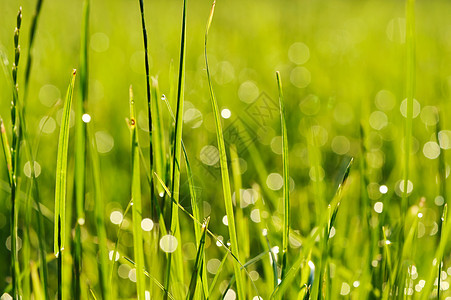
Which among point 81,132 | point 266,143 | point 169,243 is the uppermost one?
point 81,132

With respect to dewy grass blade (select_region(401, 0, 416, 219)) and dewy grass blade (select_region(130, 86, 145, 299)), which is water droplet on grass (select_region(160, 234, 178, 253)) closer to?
dewy grass blade (select_region(130, 86, 145, 299))

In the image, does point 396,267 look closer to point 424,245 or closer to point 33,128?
point 424,245

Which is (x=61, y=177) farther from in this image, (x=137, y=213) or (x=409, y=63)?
(x=409, y=63)

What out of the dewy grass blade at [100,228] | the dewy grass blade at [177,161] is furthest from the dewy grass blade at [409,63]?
the dewy grass blade at [100,228]

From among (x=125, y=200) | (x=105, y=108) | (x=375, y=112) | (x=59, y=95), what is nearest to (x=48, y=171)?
(x=125, y=200)

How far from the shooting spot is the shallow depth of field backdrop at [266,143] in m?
0.72

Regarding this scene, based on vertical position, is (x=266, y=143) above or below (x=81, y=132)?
below

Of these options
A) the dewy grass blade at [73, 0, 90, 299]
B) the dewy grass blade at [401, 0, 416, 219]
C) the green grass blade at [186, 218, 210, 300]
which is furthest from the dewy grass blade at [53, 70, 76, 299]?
the dewy grass blade at [401, 0, 416, 219]

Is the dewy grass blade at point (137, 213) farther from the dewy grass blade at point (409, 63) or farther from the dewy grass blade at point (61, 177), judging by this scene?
the dewy grass blade at point (409, 63)

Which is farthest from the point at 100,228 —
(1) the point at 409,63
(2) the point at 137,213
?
(1) the point at 409,63

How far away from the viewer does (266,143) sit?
1562 mm

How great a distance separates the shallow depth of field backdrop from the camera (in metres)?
0.72

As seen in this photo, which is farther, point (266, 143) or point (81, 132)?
point (266, 143)

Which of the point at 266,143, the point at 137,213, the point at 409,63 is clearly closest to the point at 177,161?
the point at 137,213
